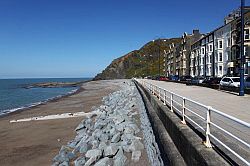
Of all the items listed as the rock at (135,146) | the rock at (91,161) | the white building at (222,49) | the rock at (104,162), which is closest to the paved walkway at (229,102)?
the rock at (135,146)

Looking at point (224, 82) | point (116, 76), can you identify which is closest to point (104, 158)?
point (224, 82)

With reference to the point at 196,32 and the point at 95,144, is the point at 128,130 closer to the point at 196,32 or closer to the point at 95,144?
the point at 95,144

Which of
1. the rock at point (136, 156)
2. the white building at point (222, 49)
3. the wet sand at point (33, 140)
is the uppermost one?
the white building at point (222, 49)

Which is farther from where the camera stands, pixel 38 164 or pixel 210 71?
pixel 210 71

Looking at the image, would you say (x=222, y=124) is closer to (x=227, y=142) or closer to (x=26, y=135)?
(x=227, y=142)

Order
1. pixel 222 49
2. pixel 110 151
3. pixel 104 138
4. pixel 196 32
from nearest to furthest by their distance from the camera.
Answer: pixel 110 151, pixel 104 138, pixel 222 49, pixel 196 32

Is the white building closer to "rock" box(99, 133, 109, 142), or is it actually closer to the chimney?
the chimney

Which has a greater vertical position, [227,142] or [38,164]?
[227,142]

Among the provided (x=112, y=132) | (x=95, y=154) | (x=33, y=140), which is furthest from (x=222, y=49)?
(x=95, y=154)

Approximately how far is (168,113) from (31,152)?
25.1ft

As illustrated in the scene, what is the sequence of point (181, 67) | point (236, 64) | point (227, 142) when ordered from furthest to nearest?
point (181, 67)
point (236, 64)
point (227, 142)

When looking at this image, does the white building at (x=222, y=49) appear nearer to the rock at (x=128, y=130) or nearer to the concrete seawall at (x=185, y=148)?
the rock at (x=128, y=130)

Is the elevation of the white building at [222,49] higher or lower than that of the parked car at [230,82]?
higher

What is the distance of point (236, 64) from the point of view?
140ft
